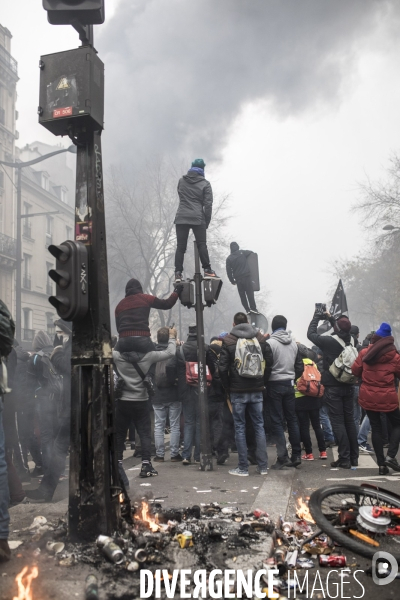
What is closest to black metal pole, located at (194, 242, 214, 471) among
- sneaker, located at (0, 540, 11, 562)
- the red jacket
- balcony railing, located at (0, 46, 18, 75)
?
the red jacket

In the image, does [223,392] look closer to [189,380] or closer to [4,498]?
[189,380]

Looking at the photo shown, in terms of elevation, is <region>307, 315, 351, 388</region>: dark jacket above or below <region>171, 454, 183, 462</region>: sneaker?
above

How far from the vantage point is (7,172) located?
3559 centimetres

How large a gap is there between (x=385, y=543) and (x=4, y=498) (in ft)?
8.88

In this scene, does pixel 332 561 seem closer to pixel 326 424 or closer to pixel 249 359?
pixel 249 359

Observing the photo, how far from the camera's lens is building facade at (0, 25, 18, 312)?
34812 millimetres

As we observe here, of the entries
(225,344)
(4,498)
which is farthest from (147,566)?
(225,344)

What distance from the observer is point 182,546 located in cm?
376

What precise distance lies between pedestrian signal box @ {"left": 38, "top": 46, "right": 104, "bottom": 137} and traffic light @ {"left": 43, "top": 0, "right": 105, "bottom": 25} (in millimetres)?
238

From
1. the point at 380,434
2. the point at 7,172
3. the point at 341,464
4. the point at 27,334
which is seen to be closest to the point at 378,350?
the point at 380,434

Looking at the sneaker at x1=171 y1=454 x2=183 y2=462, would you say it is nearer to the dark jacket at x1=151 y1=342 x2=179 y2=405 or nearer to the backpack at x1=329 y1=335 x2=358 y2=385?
the dark jacket at x1=151 y1=342 x2=179 y2=405

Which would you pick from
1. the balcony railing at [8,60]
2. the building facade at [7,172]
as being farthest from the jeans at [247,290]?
the balcony railing at [8,60]

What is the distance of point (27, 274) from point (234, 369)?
109 ft

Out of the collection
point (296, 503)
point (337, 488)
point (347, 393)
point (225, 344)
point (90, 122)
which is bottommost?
point (296, 503)
